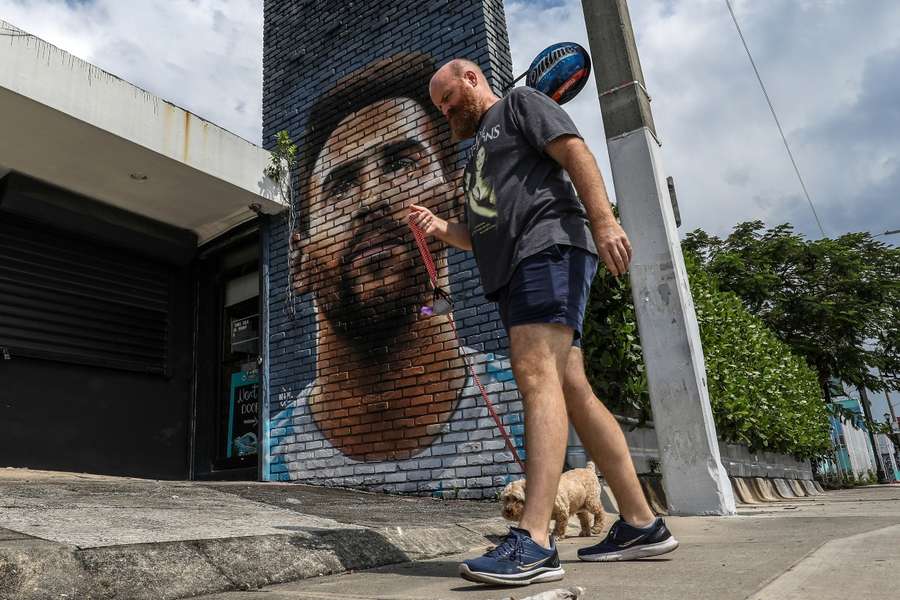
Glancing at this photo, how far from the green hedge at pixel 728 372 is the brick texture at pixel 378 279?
2.53 feet

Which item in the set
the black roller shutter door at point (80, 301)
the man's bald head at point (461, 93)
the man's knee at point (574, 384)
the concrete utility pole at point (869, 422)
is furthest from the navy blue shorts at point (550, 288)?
the concrete utility pole at point (869, 422)

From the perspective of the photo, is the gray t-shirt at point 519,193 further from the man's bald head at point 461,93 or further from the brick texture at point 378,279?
the brick texture at point 378,279

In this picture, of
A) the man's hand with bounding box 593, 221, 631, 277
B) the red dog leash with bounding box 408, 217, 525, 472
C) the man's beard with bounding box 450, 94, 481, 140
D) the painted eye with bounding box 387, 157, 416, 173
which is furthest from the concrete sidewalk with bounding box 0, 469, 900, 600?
the painted eye with bounding box 387, 157, 416, 173

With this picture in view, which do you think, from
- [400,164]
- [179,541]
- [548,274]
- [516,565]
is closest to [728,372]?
[400,164]

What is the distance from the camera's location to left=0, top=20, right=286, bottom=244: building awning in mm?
4949

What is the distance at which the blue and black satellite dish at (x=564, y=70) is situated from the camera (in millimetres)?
4535

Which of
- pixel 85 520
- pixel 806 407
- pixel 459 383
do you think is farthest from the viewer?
pixel 806 407

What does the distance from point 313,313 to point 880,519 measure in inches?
187

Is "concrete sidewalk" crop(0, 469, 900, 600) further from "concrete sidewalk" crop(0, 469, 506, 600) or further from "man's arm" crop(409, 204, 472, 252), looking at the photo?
"man's arm" crop(409, 204, 472, 252)

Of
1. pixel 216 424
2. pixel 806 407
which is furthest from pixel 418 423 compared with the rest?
pixel 806 407

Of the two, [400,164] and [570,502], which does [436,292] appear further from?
[400,164]

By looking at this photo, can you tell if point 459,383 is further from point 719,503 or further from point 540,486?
point 540,486

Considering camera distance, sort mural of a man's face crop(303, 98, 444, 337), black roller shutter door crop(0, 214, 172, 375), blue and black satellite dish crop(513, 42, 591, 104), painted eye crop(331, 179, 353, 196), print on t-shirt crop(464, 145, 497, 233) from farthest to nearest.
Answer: painted eye crop(331, 179, 353, 196) < black roller shutter door crop(0, 214, 172, 375) < mural of a man's face crop(303, 98, 444, 337) < blue and black satellite dish crop(513, 42, 591, 104) < print on t-shirt crop(464, 145, 497, 233)

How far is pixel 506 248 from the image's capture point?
1.97 m
